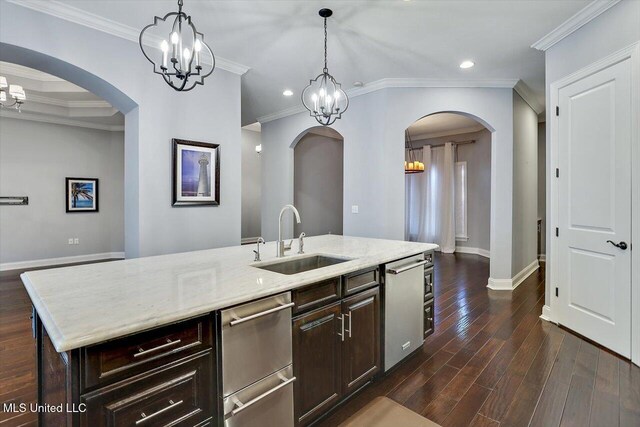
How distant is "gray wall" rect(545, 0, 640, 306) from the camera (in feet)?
8.34

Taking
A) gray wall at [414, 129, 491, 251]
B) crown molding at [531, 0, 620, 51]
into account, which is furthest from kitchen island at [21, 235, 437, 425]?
gray wall at [414, 129, 491, 251]

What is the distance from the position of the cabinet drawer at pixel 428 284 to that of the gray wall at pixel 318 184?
402 centimetres

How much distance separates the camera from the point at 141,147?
3.20 meters

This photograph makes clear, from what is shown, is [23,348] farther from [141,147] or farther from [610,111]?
[610,111]

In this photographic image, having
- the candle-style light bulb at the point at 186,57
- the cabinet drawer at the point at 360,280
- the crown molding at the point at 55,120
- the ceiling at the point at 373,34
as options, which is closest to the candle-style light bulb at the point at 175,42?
the candle-style light bulb at the point at 186,57

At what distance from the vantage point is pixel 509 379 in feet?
7.60

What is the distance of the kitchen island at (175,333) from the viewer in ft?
3.45

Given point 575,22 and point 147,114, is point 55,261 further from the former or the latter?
point 575,22

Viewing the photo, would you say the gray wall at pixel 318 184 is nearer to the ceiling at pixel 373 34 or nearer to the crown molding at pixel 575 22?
the ceiling at pixel 373 34

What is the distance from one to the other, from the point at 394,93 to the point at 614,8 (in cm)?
232

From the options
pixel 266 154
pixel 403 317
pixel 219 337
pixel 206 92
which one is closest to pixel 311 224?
pixel 266 154

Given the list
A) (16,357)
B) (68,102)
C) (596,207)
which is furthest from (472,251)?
(68,102)

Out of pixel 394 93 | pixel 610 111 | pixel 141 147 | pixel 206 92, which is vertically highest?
pixel 394 93

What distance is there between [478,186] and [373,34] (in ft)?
17.8
